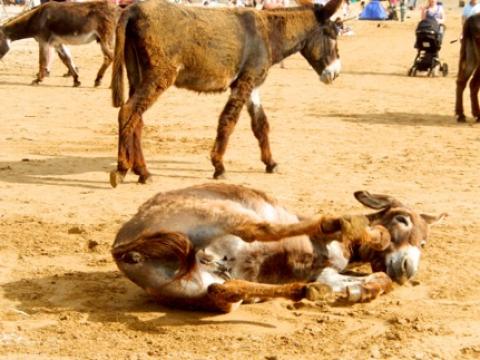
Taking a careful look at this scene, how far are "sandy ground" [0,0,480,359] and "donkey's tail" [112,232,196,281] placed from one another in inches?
14.3

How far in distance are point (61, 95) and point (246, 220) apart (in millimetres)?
13035

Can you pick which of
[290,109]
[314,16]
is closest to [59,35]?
[290,109]

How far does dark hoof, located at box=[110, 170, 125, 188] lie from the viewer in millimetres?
9570

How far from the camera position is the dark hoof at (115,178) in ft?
31.4

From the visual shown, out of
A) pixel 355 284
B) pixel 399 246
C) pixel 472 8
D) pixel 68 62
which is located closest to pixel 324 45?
pixel 399 246

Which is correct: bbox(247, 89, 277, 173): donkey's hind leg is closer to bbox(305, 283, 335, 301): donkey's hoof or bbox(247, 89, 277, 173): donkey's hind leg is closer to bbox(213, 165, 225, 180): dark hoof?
bbox(213, 165, 225, 180): dark hoof

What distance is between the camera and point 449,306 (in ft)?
18.9

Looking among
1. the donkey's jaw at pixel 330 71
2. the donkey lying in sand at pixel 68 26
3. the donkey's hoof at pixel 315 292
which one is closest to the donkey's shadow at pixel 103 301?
the donkey's hoof at pixel 315 292

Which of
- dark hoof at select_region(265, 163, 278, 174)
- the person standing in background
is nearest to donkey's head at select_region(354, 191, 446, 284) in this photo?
dark hoof at select_region(265, 163, 278, 174)

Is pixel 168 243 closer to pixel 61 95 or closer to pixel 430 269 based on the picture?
pixel 430 269

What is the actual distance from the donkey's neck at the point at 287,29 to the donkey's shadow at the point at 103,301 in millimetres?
5168

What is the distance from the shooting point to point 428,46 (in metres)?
21.8

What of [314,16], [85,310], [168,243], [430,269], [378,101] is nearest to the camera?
[168,243]

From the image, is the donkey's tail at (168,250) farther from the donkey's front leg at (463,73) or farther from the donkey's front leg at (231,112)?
the donkey's front leg at (463,73)
